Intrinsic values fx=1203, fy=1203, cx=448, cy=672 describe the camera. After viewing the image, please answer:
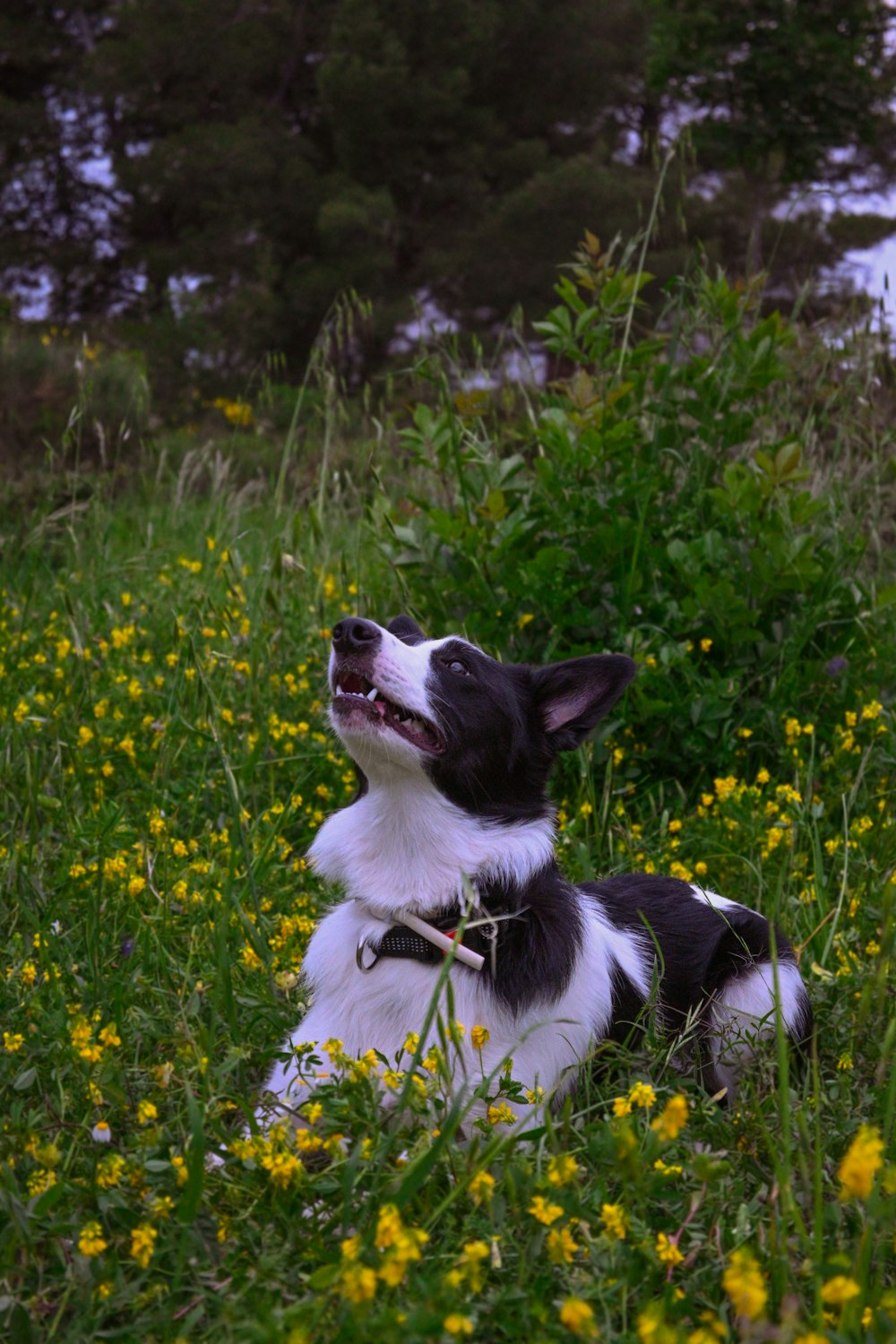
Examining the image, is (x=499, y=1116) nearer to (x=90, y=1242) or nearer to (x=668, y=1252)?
(x=668, y=1252)

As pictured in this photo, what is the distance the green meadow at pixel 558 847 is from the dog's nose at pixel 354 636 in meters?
0.35

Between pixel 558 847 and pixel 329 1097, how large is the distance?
1929 mm

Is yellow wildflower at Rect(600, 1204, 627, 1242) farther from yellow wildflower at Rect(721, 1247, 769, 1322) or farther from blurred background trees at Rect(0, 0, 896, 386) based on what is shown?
blurred background trees at Rect(0, 0, 896, 386)

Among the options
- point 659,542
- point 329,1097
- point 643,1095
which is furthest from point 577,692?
point 659,542

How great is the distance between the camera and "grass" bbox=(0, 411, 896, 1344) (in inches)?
67.4

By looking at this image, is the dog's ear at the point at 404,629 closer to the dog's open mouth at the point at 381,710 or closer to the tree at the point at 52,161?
the dog's open mouth at the point at 381,710

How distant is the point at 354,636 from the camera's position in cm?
283

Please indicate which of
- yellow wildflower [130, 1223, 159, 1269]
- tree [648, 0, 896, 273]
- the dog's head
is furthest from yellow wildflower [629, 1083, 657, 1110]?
tree [648, 0, 896, 273]

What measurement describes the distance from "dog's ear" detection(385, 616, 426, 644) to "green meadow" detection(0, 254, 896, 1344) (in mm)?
497

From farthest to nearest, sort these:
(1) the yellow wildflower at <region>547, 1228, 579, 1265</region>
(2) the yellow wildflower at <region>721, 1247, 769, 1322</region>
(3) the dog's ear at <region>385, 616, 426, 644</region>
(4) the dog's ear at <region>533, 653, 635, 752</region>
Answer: (3) the dog's ear at <region>385, 616, 426, 644</region> → (4) the dog's ear at <region>533, 653, 635, 752</region> → (1) the yellow wildflower at <region>547, 1228, 579, 1265</region> → (2) the yellow wildflower at <region>721, 1247, 769, 1322</region>

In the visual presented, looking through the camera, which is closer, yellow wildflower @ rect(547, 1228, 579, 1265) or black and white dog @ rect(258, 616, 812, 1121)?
yellow wildflower @ rect(547, 1228, 579, 1265)

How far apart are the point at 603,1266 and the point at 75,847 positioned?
2.27 metres

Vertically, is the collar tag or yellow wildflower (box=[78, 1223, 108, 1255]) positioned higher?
yellow wildflower (box=[78, 1223, 108, 1255])

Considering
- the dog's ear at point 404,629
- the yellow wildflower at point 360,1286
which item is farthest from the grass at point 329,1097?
the dog's ear at point 404,629
